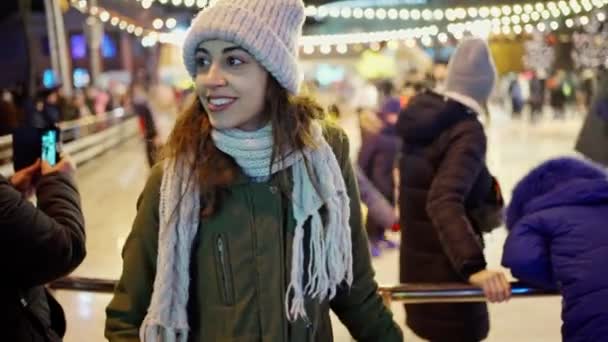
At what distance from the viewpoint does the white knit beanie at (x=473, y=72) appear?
215 centimetres

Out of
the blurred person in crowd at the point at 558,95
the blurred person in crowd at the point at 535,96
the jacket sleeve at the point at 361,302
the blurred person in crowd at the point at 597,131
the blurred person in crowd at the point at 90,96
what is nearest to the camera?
the jacket sleeve at the point at 361,302

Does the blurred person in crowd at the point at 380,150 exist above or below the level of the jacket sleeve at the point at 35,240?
below

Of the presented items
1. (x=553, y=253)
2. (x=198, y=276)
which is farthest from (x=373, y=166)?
(x=198, y=276)

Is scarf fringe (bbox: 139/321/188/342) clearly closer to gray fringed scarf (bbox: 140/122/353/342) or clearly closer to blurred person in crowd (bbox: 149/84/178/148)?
gray fringed scarf (bbox: 140/122/353/342)

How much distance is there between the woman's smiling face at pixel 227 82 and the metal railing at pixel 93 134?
149 inches

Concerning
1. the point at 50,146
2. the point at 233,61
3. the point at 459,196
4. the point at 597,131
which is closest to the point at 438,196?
the point at 459,196

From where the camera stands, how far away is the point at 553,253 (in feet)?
5.09

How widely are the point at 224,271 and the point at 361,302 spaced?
1.13 ft

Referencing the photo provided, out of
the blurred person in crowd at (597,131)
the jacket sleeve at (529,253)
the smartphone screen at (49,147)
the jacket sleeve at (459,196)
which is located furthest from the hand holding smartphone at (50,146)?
the blurred person in crowd at (597,131)

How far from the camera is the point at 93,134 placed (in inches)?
410

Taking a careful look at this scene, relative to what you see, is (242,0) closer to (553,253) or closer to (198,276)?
(198,276)

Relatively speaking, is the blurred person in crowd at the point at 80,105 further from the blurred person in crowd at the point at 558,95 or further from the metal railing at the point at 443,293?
the blurred person in crowd at the point at 558,95

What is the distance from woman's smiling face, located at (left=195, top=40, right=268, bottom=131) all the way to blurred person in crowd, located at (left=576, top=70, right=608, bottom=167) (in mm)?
3743

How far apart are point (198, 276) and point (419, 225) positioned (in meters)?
1.14
